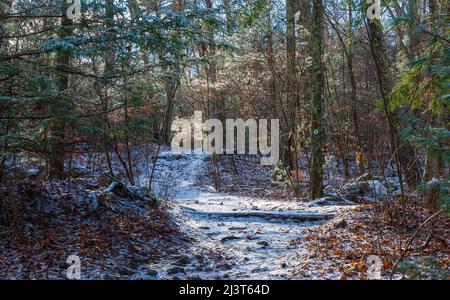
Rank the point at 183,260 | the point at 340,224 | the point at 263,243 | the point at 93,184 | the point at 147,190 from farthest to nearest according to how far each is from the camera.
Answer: the point at 147,190
the point at 93,184
the point at 340,224
the point at 263,243
the point at 183,260

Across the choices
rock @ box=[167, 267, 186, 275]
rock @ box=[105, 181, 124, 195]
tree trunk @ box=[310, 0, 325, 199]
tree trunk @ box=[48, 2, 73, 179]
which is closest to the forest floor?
rock @ box=[167, 267, 186, 275]

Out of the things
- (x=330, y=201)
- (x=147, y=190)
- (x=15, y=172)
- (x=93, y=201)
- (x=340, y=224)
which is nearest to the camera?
(x=15, y=172)

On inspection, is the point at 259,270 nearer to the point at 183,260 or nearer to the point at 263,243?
the point at 183,260

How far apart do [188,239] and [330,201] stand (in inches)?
176

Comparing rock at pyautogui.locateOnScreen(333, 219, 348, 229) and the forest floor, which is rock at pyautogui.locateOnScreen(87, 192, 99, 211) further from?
rock at pyautogui.locateOnScreen(333, 219, 348, 229)

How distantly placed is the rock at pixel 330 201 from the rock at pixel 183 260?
4.71 m

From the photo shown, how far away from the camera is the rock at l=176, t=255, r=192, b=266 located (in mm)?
6211

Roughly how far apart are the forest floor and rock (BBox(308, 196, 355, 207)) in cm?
6

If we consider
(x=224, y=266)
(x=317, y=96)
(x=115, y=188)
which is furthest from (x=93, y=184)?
(x=317, y=96)

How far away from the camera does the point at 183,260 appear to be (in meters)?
6.30

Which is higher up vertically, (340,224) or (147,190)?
(147,190)
